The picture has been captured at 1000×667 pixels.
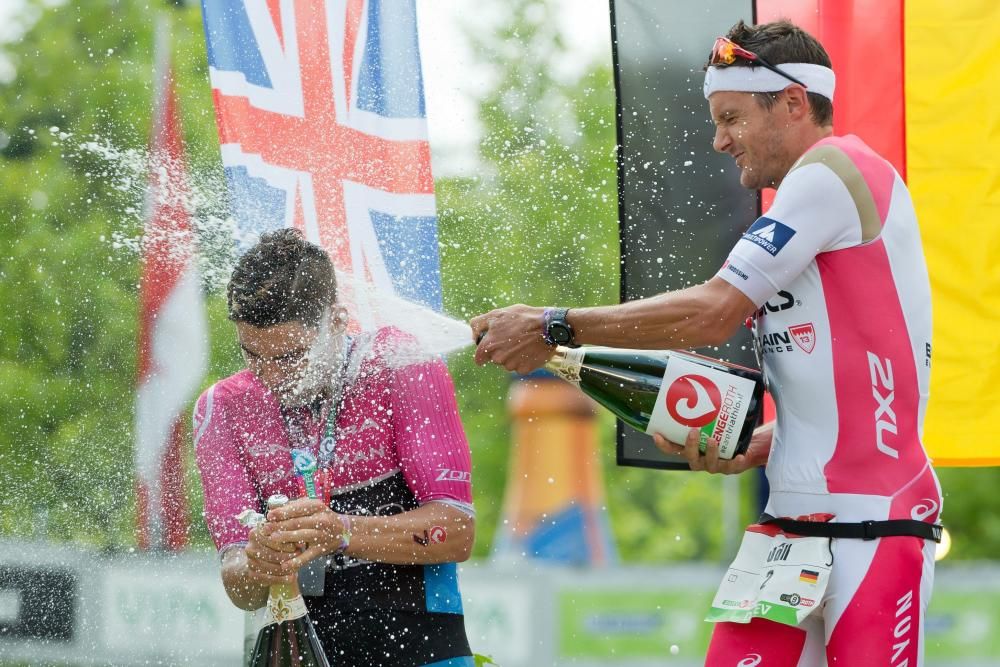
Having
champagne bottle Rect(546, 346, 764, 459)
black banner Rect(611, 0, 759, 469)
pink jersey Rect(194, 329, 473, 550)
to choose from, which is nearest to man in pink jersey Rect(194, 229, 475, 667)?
pink jersey Rect(194, 329, 473, 550)

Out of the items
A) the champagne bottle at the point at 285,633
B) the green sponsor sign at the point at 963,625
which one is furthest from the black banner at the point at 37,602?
the green sponsor sign at the point at 963,625

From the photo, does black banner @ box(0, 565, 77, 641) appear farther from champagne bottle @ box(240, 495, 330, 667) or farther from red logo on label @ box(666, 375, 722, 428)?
red logo on label @ box(666, 375, 722, 428)

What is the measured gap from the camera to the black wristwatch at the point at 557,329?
3088 mm

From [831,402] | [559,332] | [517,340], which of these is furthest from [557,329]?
[831,402]

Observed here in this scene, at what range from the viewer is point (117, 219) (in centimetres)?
865

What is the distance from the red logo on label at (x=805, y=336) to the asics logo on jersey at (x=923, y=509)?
1.46 ft

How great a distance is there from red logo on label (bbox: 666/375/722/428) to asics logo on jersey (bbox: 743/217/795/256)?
414 millimetres

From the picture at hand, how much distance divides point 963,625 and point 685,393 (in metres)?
7.88

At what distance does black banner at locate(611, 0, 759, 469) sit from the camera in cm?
464

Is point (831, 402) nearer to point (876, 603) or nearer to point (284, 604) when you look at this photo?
point (876, 603)

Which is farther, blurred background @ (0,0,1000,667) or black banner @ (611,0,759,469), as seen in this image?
blurred background @ (0,0,1000,667)

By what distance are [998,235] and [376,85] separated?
2477 mm

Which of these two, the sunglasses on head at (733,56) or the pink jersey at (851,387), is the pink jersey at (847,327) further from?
the sunglasses on head at (733,56)

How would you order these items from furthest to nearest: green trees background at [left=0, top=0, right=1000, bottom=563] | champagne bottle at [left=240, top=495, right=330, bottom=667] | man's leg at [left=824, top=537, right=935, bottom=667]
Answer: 1. green trees background at [left=0, top=0, right=1000, bottom=563]
2. man's leg at [left=824, top=537, right=935, bottom=667]
3. champagne bottle at [left=240, top=495, right=330, bottom=667]
